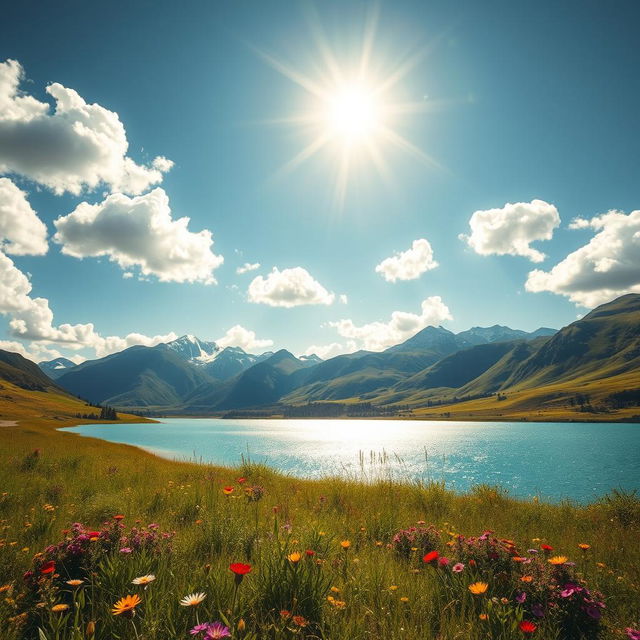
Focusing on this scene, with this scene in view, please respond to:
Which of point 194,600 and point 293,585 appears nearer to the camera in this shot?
point 194,600

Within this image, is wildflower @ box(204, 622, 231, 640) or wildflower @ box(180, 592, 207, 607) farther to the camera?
wildflower @ box(180, 592, 207, 607)

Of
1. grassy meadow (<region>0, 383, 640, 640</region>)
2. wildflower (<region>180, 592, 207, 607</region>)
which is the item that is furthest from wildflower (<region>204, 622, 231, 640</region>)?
wildflower (<region>180, 592, 207, 607</region>)

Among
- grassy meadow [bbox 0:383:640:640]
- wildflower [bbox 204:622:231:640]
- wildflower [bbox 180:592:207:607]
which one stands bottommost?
grassy meadow [bbox 0:383:640:640]

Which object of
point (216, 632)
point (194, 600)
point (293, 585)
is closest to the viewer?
point (216, 632)

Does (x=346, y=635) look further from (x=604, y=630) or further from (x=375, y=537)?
(x=375, y=537)

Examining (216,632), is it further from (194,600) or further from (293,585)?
(293,585)

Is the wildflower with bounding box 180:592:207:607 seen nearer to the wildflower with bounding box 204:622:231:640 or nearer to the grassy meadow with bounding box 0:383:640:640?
the grassy meadow with bounding box 0:383:640:640

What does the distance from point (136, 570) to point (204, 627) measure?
2.09m

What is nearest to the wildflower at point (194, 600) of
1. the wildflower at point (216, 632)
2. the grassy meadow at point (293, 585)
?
the grassy meadow at point (293, 585)

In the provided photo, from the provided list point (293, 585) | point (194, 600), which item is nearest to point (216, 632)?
point (194, 600)

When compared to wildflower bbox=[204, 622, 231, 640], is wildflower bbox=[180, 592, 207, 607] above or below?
above

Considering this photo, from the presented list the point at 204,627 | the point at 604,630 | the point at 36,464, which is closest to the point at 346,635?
the point at 204,627

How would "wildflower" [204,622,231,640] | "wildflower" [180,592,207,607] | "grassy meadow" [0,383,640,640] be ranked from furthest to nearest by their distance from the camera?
"grassy meadow" [0,383,640,640] < "wildflower" [180,592,207,607] < "wildflower" [204,622,231,640]

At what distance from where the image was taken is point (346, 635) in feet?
10.7
